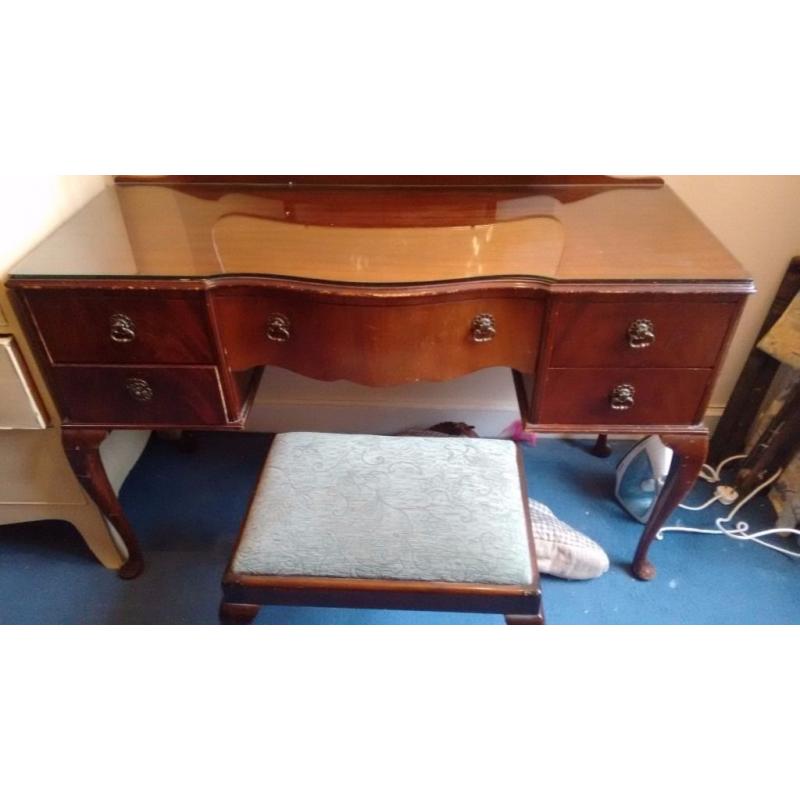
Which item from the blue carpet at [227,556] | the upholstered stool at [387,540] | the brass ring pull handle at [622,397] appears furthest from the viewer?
the blue carpet at [227,556]

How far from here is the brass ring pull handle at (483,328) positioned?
32.1 inches

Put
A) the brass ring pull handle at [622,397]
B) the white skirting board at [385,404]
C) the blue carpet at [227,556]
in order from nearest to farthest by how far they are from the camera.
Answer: the brass ring pull handle at [622,397] → the blue carpet at [227,556] → the white skirting board at [385,404]

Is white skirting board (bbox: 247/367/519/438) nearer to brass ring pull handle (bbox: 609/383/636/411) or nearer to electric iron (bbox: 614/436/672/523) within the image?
electric iron (bbox: 614/436/672/523)

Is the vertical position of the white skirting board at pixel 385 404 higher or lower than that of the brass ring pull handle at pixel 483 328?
lower

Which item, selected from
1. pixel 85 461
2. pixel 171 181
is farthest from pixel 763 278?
pixel 85 461

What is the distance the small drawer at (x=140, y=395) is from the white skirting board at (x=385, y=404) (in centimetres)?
56

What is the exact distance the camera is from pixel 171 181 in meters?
1.13

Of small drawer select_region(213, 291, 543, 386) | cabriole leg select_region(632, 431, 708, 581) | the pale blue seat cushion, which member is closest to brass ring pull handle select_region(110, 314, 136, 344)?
small drawer select_region(213, 291, 543, 386)

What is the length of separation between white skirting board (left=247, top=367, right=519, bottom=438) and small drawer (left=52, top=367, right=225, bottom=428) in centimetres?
56

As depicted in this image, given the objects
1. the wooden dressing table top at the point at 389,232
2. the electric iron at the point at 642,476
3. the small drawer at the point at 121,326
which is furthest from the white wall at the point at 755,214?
the small drawer at the point at 121,326

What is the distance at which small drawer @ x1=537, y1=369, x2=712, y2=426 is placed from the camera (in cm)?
87

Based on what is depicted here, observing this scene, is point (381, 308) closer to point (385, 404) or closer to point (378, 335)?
point (378, 335)

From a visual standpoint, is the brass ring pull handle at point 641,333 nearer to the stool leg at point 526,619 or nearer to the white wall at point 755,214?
the stool leg at point 526,619

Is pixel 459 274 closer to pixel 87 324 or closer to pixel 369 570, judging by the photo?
pixel 369 570
